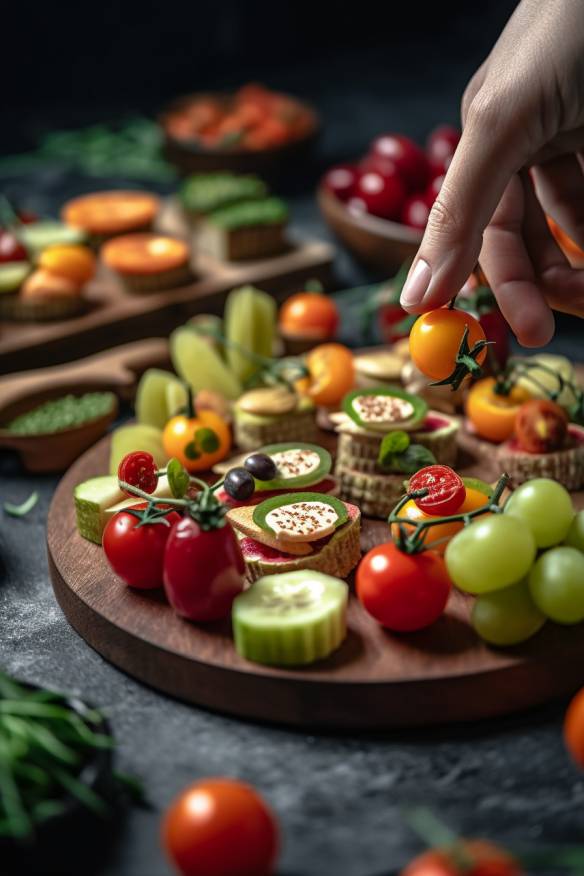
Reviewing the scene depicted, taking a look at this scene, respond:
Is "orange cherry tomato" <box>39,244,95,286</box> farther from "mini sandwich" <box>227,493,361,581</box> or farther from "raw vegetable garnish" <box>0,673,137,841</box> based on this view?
"raw vegetable garnish" <box>0,673,137,841</box>

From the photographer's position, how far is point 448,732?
2119 millimetres

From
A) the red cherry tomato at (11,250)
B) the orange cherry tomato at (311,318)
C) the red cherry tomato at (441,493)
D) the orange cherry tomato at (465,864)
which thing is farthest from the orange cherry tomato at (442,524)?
the red cherry tomato at (11,250)

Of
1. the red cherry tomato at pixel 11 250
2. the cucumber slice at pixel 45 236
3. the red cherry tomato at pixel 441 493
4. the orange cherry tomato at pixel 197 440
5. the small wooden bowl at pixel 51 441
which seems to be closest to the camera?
the red cherry tomato at pixel 441 493

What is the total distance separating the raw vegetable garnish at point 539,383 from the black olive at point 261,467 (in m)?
0.69

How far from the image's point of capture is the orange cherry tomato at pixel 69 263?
3848 millimetres

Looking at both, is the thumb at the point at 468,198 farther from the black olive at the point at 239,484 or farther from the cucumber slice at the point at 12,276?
the cucumber slice at the point at 12,276

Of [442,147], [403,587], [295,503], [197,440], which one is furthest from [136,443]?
[442,147]

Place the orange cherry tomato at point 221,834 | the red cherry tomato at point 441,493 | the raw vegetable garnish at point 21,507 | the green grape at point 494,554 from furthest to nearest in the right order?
the raw vegetable garnish at point 21,507 < the red cherry tomato at point 441,493 < the green grape at point 494,554 < the orange cherry tomato at point 221,834

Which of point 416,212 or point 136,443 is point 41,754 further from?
point 416,212

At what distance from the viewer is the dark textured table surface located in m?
1.87

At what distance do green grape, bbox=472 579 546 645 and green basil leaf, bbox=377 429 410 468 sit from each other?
0.57 meters

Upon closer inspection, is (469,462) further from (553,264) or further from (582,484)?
(553,264)

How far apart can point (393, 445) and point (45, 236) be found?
1.97 meters

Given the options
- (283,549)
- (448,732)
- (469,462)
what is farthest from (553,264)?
(448,732)
